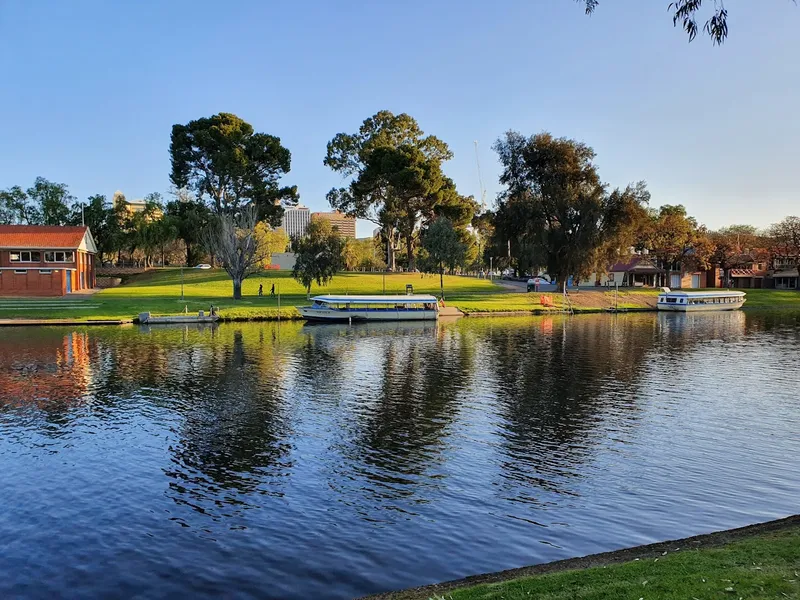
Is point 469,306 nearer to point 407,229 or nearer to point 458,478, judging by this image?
point 407,229

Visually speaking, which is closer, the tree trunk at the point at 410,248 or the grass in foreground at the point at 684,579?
the grass in foreground at the point at 684,579

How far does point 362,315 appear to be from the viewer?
71750mm

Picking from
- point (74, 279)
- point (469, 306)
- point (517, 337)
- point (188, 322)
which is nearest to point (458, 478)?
point (517, 337)

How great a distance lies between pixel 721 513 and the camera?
15844mm

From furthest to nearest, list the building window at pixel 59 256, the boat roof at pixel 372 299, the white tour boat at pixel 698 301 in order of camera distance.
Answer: the white tour boat at pixel 698 301 → the building window at pixel 59 256 → the boat roof at pixel 372 299

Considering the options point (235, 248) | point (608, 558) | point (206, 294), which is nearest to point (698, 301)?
point (235, 248)

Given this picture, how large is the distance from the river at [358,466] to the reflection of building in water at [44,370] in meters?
0.22

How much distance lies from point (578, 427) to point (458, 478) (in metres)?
7.94

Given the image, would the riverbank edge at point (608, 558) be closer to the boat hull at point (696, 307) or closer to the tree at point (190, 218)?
the boat hull at point (696, 307)

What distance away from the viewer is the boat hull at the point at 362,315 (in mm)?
70250

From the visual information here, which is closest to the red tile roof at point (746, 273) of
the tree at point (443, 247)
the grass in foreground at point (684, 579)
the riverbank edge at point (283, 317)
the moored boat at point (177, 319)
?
the riverbank edge at point (283, 317)

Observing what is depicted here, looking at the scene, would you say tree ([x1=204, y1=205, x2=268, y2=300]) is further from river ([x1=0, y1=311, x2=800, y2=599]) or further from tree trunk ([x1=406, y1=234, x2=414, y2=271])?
river ([x1=0, y1=311, x2=800, y2=599])

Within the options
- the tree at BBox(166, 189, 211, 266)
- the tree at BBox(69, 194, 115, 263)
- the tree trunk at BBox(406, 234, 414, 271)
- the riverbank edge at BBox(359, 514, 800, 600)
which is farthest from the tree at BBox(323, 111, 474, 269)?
the riverbank edge at BBox(359, 514, 800, 600)

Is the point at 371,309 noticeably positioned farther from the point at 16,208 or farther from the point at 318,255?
the point at 16,208
